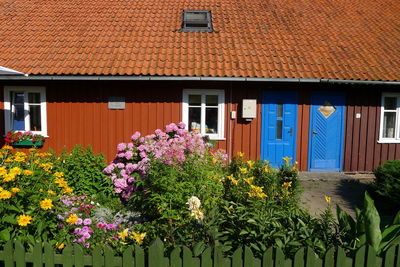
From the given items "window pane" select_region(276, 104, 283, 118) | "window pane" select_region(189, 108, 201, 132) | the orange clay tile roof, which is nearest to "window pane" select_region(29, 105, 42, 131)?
the orange clay tile roof

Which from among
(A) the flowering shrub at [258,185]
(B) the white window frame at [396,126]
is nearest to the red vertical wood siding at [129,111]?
(B) the white window frame at [396,126]

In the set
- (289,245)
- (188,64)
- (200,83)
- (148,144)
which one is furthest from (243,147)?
(289,245)

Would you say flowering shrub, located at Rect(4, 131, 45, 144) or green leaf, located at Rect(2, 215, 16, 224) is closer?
green leaf, located at Rect(2, 215, 16, 224)

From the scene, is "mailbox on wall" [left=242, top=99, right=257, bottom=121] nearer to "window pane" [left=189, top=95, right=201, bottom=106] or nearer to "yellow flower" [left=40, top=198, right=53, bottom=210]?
"window pane" [left=189, top=95, right=201, bottom=106]

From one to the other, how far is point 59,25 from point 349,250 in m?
10.1

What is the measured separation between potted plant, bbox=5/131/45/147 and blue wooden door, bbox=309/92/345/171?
753 cm

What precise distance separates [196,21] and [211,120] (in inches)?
135

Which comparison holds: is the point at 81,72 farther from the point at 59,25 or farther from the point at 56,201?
the point at 56,201

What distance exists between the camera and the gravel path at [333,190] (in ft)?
20.0

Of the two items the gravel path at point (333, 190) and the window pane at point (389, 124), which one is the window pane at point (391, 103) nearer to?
the window pane at point (389, 124)

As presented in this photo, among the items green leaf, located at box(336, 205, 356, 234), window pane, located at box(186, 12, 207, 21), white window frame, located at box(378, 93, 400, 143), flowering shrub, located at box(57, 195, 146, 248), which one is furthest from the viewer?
window pane, located at box(186, 12, 207, 21)

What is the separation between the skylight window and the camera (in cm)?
963

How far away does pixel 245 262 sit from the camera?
2.43m

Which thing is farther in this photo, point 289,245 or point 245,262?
point 289,245
